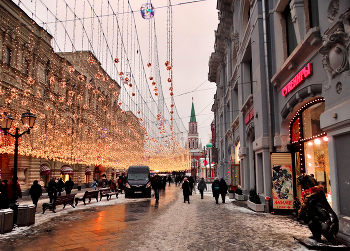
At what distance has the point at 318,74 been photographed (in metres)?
9.72

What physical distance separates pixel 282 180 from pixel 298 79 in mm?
4572

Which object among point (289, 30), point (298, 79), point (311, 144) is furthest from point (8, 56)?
point (311, 144)

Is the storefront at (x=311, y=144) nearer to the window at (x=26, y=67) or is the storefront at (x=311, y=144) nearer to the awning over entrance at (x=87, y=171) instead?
the window at (x=26, y=67)

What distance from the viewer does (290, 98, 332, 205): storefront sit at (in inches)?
400

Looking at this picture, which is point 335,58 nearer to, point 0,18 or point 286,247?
point 286,247

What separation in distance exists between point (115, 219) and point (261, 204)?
22.5 ft

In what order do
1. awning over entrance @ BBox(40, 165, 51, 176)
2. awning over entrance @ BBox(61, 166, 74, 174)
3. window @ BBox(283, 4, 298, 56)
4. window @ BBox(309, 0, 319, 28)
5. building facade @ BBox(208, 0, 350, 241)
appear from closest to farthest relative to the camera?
1. building facade @ BBox(208, 0, 350, 241)
2. window @ BBox(309, 0, 319, 28)
3. window @ BBox(283, 4, 298, 56)
4. awning over entrance @ BBox(40, 165, 51, 176)
5. awning over entrance @ BBox(61, 166, 74, 174)

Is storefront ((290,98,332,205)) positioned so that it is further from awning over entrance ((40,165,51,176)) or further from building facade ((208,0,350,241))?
awning over entrance ((40,165,51,176))

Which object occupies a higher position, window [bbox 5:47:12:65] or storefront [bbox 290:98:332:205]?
window [bbox 5:47:12:65]

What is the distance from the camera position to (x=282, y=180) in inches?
513

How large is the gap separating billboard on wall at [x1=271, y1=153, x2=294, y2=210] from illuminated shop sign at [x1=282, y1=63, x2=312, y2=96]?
2.87m

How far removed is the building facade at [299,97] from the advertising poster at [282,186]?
4cm

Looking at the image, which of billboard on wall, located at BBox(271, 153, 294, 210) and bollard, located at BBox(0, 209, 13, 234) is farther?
billboard on wall, located at BBox(271, 153, 294, 210)

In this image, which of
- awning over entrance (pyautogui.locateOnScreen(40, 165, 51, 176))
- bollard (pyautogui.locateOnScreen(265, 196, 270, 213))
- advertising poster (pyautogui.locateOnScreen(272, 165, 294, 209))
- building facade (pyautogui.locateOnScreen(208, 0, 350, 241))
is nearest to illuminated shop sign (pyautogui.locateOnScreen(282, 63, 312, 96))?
building facade (pyautogui.locateOnScreen(208, 0, 350, 241))
